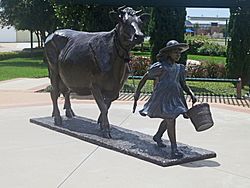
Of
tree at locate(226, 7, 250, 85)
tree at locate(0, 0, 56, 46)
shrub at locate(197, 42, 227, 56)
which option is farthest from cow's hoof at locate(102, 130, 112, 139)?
shrub at locate(197, 42, 227, 56)

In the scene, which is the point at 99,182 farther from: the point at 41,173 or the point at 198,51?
the point at 198,51

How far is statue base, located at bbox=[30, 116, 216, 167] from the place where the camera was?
18.8 feet

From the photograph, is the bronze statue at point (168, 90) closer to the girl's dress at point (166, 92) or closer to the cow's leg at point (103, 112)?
the girl's dress at point (166, 92)

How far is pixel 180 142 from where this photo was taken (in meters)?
6.90

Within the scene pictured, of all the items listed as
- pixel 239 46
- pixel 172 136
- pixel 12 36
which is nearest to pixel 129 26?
pixel 172 136

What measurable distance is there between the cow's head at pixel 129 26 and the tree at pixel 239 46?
975 cm

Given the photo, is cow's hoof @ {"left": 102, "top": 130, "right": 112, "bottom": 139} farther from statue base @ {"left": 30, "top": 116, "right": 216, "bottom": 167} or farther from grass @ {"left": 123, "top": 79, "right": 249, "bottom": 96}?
grass @ {"left": 123, "top": 79, "right": 249, "bottom": 96}

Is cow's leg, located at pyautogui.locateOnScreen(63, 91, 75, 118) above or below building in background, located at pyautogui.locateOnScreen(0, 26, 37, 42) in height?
below

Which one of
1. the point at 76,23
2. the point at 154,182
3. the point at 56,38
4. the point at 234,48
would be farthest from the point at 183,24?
the point at 154,182

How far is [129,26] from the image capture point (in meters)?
6.26

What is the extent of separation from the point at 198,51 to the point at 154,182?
30346 millimetres

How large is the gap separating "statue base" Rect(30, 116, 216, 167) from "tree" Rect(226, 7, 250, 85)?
350 inches

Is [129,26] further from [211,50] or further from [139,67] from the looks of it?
[211,50]

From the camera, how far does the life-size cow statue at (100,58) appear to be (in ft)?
21.1
